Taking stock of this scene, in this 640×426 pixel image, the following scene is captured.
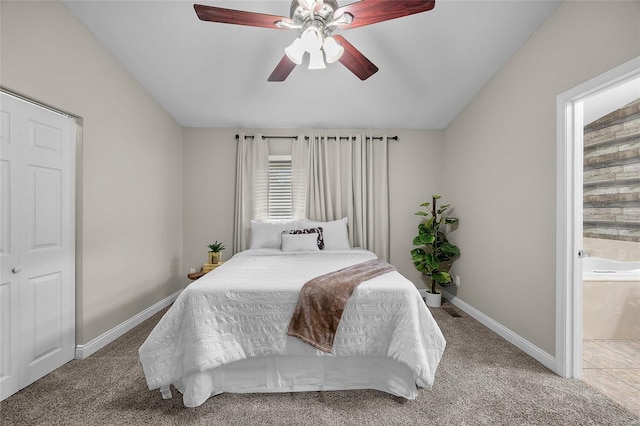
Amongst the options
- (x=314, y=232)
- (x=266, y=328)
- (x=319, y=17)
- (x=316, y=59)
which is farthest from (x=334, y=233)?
(x=319, y=17)

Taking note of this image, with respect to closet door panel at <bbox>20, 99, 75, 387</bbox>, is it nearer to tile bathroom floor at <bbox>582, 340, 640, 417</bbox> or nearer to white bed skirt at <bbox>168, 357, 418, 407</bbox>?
white bed skirt at <bbox>168, 357, 418, 407</bbox>

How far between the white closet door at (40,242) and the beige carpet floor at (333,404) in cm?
23

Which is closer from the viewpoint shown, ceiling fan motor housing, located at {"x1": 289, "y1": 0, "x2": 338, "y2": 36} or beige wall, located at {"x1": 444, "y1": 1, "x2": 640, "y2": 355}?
ceiling fan motor housing, located at {"x1": 289, "y1": 0, "x2": 338, "y2": 36}

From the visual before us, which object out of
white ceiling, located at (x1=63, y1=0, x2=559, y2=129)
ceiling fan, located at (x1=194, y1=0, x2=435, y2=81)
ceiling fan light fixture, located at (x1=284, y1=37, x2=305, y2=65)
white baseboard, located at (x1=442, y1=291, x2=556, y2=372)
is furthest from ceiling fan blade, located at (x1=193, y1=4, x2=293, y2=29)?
white baseboard, located at (x1=442, y1=291, x2=556, y2=372)

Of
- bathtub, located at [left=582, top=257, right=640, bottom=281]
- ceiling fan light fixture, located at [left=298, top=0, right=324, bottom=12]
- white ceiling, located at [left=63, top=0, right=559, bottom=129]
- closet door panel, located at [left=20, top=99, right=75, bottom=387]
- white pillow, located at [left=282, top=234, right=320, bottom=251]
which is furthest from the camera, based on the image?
white pillow, located at [left=282, top=234, right=320, bottom=251]

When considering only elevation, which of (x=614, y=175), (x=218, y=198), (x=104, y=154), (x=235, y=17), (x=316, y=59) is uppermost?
(x=235, y=17)

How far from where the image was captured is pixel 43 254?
2002mm

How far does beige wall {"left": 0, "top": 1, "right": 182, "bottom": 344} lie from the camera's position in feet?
6.17

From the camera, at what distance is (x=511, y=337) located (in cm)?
255

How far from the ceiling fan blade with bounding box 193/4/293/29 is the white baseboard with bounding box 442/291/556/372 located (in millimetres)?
3085

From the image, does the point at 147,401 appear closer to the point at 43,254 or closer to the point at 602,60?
the point at 43,254

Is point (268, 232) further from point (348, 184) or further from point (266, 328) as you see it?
point (266, 328)

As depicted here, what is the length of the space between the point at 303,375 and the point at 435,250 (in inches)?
99.6

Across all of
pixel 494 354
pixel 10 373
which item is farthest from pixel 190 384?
pixel 494 354
